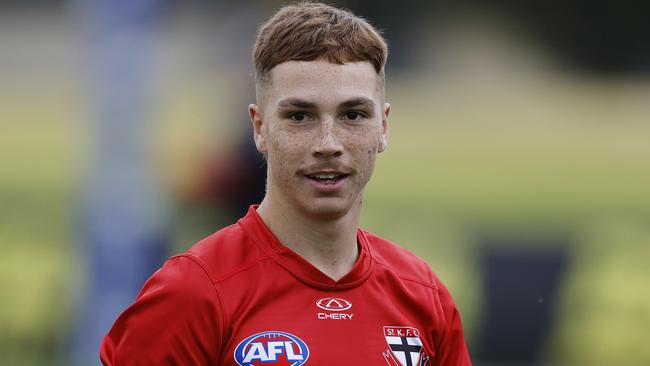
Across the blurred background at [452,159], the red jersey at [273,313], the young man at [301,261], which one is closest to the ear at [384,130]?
the young man at [301,261]

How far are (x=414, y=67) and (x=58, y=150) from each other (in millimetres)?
2995

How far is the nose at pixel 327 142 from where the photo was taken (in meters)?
2.66

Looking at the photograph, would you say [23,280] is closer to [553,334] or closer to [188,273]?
[553,334]

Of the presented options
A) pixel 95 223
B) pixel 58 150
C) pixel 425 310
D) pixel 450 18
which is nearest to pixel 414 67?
pixel 450 18

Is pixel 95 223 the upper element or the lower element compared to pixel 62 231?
upper

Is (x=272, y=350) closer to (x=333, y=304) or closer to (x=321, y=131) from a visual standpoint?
(x=333, y=304)

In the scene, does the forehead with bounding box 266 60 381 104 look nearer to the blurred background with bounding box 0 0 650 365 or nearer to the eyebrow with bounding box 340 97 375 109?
the eyebrow with bounding box 340 97 375 109

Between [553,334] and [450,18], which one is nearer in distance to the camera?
[553,334]

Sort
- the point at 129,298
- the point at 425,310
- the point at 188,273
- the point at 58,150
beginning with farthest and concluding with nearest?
1. the point at 58,150
2. the point at 129,298
3. the point at 425,310
4. the point at 188,273

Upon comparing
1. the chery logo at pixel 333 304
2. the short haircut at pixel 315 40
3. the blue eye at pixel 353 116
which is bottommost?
the chery logo at pixel 333 304

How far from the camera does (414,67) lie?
948 centimetres

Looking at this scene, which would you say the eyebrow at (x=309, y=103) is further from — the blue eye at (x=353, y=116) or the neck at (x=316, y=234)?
the neck at (x=316, y=234)

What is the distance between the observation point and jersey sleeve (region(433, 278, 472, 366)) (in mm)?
2932

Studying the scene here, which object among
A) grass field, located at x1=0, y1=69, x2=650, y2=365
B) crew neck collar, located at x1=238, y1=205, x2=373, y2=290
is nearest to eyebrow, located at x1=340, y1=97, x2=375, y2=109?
crew neck collar, located at x1=238, y1=205, x2=373, y2=290
